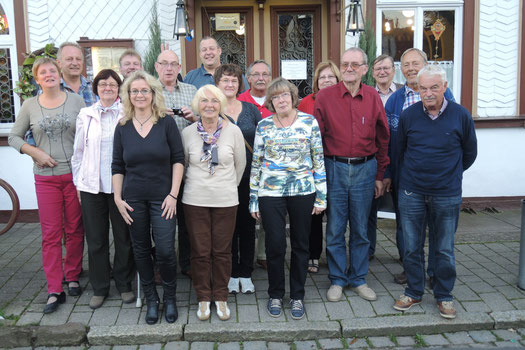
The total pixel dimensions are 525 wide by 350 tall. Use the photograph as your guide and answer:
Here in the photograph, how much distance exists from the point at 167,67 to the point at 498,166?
536 centimetres

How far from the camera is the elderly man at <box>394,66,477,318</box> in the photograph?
3.68 m

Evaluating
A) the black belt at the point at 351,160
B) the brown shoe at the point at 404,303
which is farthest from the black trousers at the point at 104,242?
the brown shoe at the point at 404,303

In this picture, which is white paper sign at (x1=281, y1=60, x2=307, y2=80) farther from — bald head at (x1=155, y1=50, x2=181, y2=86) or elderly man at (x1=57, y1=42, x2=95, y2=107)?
elderly man at (x1=57, y1=42, x2=95, y2=107)

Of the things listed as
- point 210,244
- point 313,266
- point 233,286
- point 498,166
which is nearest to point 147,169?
point 210,244

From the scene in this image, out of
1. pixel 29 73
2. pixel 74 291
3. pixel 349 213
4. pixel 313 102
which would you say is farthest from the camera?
pixel 29 73

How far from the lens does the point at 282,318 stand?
153 inches

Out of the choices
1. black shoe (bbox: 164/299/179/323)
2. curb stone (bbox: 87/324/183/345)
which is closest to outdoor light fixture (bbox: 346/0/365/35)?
black shoe (bbox: 164/299/179/323)

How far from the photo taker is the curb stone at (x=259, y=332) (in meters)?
3.66

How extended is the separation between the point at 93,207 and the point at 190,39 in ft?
10.4

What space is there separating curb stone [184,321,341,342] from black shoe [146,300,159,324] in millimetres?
278

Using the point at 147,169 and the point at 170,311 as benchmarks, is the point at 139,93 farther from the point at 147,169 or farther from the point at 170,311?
the point at 170,311

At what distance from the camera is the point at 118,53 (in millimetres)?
6723

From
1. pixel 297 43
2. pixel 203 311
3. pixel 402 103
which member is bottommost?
pixel 203 311

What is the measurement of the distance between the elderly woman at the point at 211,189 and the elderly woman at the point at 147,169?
132mm
